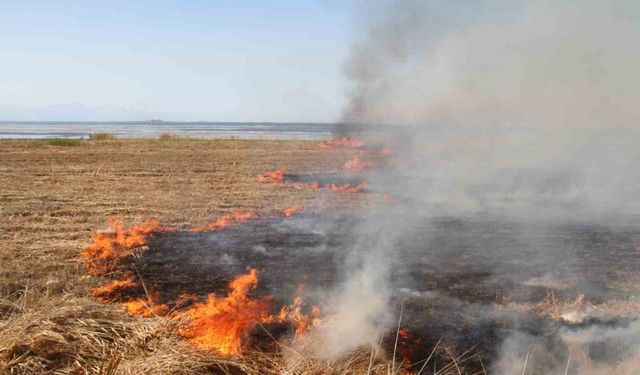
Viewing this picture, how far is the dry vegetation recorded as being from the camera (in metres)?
3.72

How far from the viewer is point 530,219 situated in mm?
10805

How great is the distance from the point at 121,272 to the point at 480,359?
5.39 m

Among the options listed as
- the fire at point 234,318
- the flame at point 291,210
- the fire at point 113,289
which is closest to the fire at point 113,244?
the fire at point 113,289

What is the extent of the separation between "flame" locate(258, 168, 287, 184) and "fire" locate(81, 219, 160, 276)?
20.3 feet

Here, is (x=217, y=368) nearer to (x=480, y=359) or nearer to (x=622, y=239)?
(x=480, y=359)

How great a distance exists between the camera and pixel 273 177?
16938 mm

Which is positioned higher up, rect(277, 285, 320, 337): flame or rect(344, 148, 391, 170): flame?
rect(344, 148, 391, 170): flame

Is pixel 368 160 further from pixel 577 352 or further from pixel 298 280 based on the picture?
pixel 577 352

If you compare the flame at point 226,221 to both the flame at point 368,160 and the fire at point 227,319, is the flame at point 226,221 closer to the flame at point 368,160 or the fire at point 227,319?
the fire at point 227,319

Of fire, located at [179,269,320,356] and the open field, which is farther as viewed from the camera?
fire, located at [179,269,320,356]

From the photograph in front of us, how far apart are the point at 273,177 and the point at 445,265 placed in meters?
10.3

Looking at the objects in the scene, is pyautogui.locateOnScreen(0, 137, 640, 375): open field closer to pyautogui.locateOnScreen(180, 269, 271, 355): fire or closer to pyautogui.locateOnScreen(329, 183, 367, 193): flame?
pyautogui.locateOnScreen(180, 269, 271, 355): fire

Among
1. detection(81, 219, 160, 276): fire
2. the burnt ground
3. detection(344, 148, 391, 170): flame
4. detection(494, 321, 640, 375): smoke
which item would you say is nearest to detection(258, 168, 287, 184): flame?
detection(344, 148, 391, 170): flame

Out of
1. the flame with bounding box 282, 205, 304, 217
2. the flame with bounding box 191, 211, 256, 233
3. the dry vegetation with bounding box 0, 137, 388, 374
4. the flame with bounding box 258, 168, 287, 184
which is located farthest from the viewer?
the flame with bounding box 258, 168, 287, 184
